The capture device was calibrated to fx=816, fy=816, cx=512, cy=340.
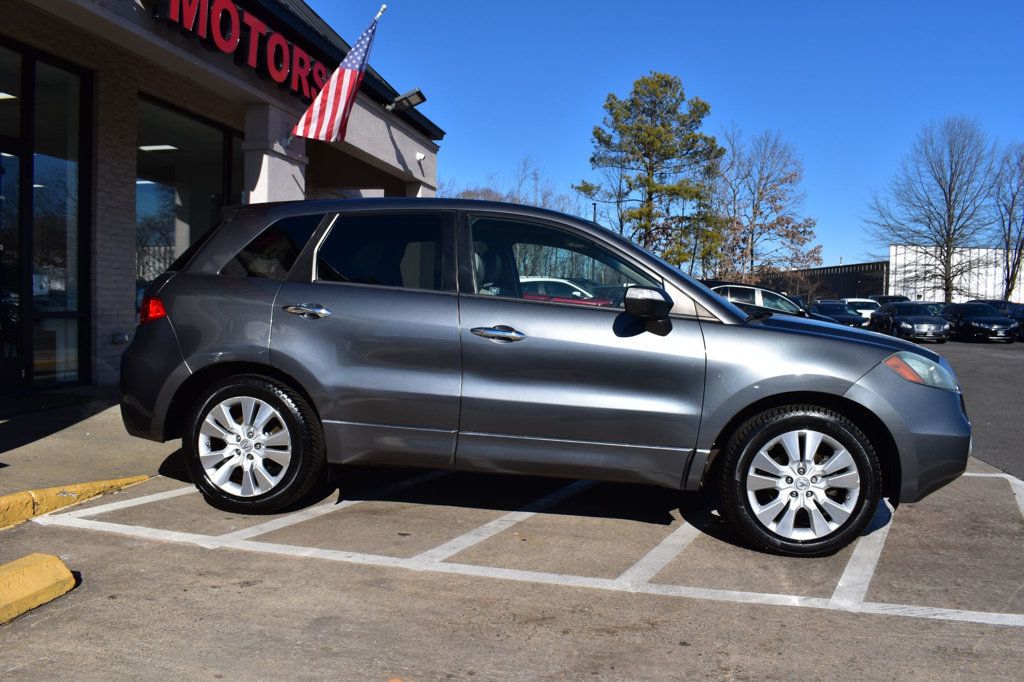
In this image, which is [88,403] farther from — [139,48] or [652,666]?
[652,666]

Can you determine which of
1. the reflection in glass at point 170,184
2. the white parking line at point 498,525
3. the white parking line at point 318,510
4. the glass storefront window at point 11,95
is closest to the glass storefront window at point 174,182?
the reflection in glass at point 170,184

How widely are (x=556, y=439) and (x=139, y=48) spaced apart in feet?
19.9

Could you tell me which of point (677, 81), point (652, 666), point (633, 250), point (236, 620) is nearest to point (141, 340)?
point (236, 620)

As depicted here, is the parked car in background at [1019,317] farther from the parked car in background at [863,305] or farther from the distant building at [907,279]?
the distant building at [907,279]

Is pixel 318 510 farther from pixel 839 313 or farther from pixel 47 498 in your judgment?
pixel 839 313

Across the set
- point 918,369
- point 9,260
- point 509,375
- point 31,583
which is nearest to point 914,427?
point 918,369

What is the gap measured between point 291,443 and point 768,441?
2.65 m

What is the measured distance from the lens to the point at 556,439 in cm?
443

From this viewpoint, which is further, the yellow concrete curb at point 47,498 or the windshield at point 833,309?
the windshield at point 833,309

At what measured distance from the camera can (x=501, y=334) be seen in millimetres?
4426

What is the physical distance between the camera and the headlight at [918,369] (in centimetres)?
432

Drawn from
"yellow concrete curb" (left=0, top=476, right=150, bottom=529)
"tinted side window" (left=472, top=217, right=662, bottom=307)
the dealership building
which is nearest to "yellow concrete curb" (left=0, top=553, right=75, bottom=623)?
"yellow concrete curb" (left=0, top=476, right=150, bottom=529)

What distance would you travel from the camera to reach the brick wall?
353 inches

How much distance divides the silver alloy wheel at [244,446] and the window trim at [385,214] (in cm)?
81
